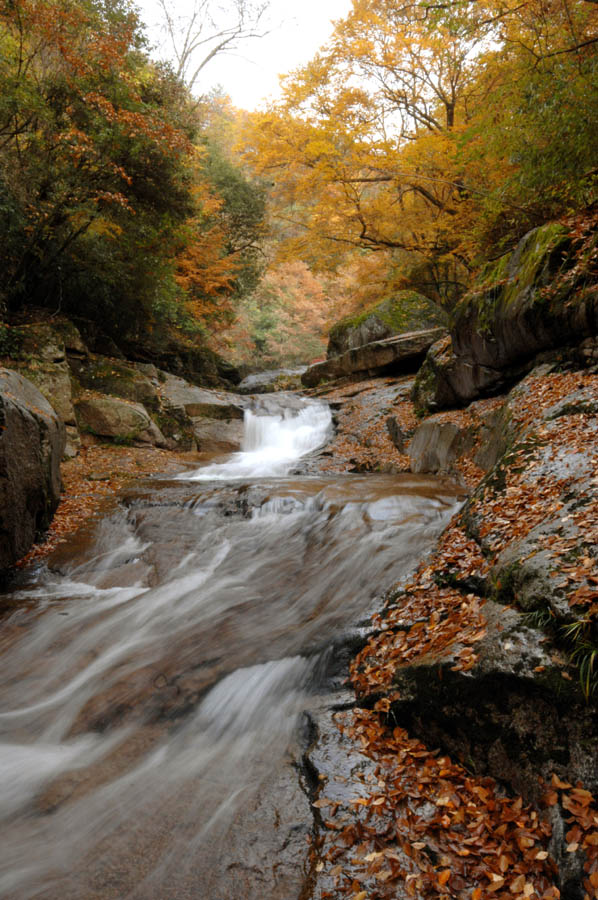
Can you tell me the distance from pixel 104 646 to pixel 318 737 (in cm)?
255

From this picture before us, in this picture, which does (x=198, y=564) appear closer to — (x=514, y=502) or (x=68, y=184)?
(x=514, y=502)

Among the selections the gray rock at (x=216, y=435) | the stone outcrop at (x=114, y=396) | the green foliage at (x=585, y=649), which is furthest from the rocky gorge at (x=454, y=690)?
the gray rock at (x=216, y=435)

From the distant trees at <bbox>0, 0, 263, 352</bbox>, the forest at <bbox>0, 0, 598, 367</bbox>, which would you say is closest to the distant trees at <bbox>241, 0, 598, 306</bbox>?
the forest at <bbox>0, 0, 598, 367</bbox>

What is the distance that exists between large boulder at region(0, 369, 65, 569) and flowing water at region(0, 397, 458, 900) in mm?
611

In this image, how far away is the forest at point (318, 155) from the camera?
6.96 metres

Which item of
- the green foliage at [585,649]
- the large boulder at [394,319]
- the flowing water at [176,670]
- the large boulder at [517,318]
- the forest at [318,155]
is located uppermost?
the forest at [318,155]

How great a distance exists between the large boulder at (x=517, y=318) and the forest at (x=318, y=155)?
424 mm

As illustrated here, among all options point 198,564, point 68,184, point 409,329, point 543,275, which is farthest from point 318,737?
point 409,329

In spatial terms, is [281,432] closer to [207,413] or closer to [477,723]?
[207,413]

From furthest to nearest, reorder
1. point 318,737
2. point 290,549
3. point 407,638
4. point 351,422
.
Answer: point 351,422
point 290,549
point 407,638
point 318,737

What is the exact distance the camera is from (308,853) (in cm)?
228

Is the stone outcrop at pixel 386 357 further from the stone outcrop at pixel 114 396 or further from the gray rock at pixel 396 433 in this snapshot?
the stone outcrop at pixel 114 396

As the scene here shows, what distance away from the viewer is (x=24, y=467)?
594 centimetres

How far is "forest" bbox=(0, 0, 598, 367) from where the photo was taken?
6957 mm
